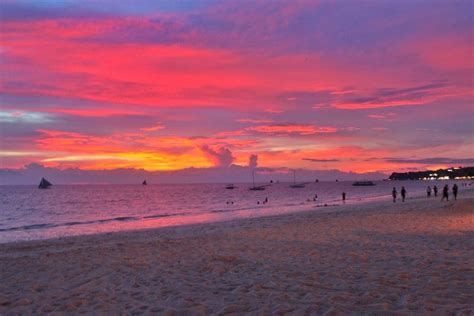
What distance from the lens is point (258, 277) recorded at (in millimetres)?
9977

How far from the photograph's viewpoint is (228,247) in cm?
1555

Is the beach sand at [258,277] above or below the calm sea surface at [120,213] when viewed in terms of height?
above

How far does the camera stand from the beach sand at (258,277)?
24.7ft

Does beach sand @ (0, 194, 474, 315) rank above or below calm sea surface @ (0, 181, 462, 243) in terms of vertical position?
above

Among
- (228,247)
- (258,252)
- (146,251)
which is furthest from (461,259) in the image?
(146,251)

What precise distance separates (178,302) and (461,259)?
777 centimetres

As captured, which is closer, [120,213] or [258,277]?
[258,277]

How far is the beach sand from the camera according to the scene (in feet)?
24.7

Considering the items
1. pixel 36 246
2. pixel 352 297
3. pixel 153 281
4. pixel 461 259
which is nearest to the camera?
pixel 352 297

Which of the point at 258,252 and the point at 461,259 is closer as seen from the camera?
the point at 461,259

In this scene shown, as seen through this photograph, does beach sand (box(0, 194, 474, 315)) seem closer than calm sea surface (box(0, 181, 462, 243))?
Yes

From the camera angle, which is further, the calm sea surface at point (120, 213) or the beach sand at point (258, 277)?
the calm sea surface at point (120, 213)

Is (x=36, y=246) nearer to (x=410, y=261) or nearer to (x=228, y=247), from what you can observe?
(x=228, y=247)

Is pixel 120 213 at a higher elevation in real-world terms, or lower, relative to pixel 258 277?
lower
